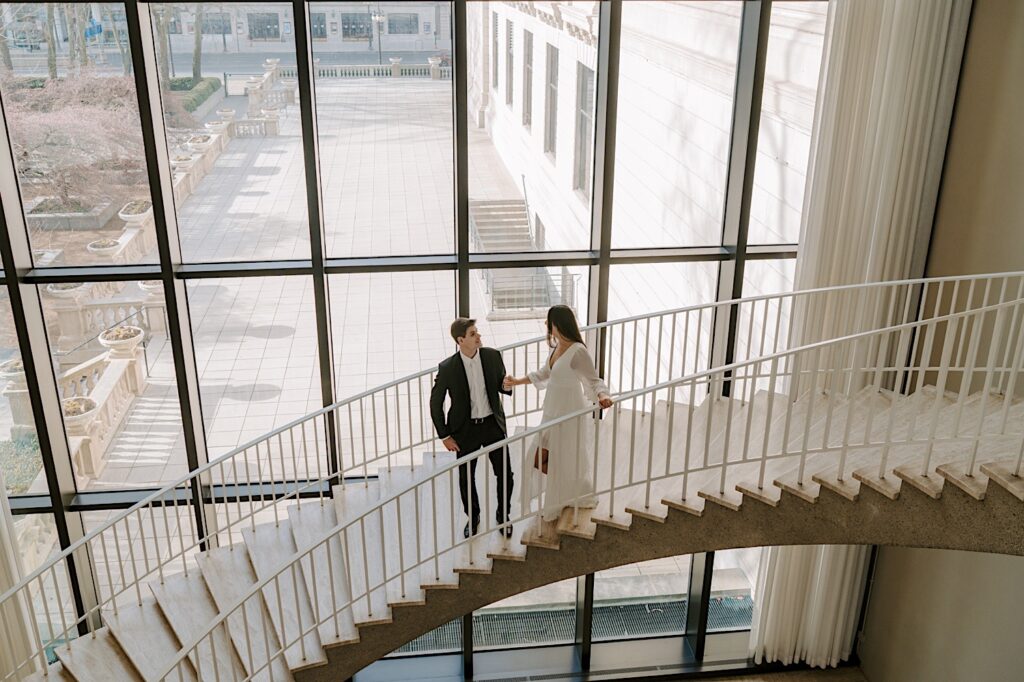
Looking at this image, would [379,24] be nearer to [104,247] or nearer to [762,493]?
[104,247]

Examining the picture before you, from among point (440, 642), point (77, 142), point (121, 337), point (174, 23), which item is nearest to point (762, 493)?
point (440, 642)

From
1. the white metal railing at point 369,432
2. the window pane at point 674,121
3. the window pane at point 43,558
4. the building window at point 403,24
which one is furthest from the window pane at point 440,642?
the building window at point 403,24

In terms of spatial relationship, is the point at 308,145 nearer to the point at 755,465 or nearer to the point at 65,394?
the point at 65,394

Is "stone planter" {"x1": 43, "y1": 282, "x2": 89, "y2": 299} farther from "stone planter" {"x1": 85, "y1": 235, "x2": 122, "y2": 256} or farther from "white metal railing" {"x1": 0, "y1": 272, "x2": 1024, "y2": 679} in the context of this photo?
"white metal railing" {"x1": 0, "y1": 272, "x2": 1024, "y2": 679}

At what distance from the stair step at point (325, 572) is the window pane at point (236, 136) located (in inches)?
67.2

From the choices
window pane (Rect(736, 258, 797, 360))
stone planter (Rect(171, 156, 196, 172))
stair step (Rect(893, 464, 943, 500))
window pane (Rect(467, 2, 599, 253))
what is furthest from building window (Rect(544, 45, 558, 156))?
stair step (Rect(893, 464, 943, 500))

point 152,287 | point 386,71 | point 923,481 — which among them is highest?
point 386,71

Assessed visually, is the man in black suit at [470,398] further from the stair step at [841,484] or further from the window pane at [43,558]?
the window pane at [43,558]

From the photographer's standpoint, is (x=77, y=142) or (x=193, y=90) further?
(x=193, y=90)

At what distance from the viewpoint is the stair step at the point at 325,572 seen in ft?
16.5

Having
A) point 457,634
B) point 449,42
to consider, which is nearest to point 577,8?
point 449,42

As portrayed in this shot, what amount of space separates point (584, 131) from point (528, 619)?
3898mm

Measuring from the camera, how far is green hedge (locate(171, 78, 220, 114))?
5.80 m

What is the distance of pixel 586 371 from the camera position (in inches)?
188
